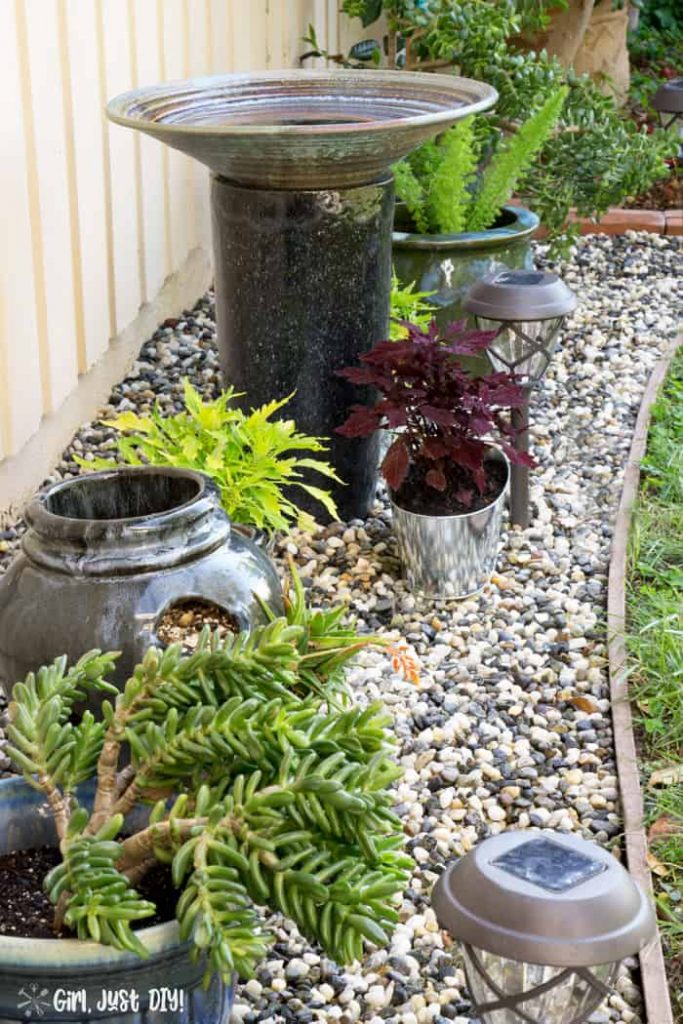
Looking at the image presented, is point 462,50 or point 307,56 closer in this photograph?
point 462,50

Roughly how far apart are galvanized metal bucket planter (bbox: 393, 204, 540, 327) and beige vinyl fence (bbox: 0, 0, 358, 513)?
913 millimetres

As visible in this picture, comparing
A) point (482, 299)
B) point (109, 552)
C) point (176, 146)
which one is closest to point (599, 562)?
point (482, 299)

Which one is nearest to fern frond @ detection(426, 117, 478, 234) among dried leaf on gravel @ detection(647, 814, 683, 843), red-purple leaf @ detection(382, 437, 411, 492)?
red-purple leaf @ detection(382, 437, 411, 492)

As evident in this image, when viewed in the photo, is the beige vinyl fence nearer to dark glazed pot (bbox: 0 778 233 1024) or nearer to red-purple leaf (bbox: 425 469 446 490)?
red-purple leaf (bbox: 425 469 446 490)

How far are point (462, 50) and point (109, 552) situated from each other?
12.0ft

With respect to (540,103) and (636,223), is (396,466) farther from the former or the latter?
(636,223)

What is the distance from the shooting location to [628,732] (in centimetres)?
301

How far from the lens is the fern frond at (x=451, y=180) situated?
185 inches

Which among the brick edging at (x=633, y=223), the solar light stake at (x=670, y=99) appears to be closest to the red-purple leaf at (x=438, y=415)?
the brick edging at (x=633, y=223)

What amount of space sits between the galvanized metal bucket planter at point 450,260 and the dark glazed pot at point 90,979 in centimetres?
330

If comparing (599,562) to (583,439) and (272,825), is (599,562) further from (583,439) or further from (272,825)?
(272,825)

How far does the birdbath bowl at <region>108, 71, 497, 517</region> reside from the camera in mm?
3385

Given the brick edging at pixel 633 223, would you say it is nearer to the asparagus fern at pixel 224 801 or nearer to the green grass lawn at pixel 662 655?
the green grass lawn at pixel 662 655

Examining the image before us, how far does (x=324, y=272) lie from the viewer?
3.57 m
